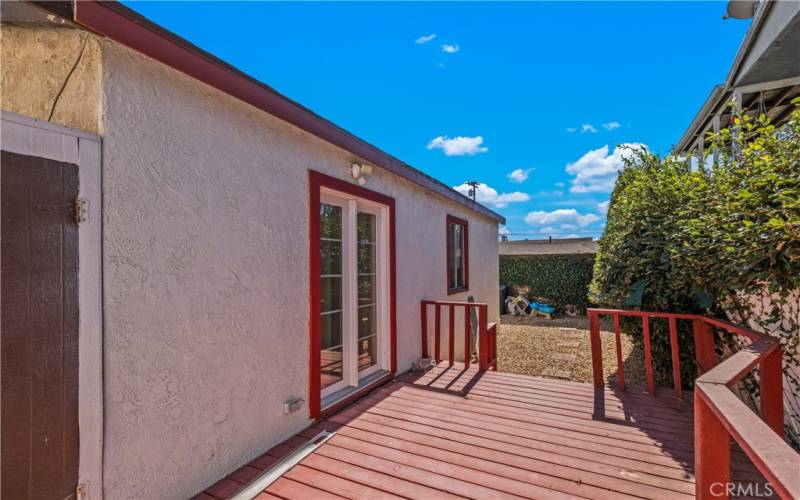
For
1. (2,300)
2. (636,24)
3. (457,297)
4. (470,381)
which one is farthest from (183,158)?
(636,24)

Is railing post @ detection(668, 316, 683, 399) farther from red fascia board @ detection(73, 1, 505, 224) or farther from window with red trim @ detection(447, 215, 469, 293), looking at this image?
red fascia board @ detection(73, 1, 505, 224)

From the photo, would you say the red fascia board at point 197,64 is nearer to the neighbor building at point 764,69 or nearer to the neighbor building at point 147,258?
the neighbor building at point 147,258

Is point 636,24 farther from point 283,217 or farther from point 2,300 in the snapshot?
point 2,300

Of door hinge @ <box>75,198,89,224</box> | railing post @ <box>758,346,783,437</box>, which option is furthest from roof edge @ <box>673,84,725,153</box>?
door hinge @ <box>75,198,89,224</box>

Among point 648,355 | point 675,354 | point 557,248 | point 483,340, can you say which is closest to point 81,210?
point 483,340

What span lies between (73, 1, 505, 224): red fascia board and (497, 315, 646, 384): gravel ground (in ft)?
16.7

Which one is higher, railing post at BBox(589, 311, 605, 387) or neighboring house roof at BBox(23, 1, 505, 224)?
neighboring house roof at BBox(23, 1, 505, 224)

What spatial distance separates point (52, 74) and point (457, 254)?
6.35 m

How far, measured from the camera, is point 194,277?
2229 millimetres

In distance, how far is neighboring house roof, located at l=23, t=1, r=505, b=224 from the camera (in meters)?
1.60

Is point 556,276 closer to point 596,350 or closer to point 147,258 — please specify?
point 596,350

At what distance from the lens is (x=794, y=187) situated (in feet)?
7.57

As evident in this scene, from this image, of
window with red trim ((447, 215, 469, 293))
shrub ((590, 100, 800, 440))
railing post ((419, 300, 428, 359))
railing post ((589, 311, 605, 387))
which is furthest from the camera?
window with red trim ((447, 215, 469, 293))

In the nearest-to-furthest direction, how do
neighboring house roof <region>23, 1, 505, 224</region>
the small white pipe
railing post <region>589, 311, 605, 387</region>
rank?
neighboring house roof <region>23, 1, 505, 224</region> → the small white pipe → railing post <region>589, 311, 605, 387</region>
